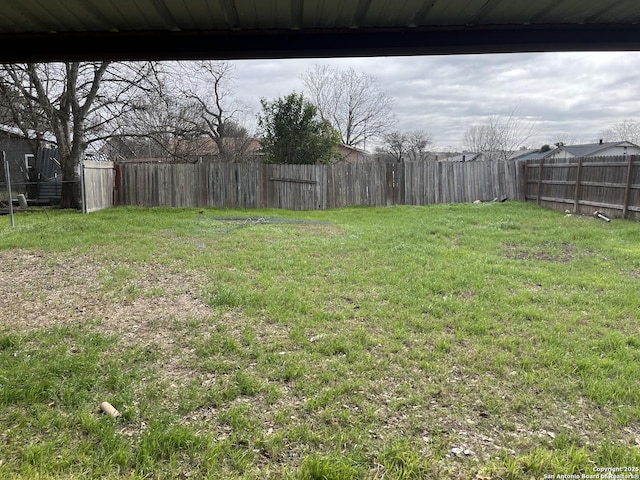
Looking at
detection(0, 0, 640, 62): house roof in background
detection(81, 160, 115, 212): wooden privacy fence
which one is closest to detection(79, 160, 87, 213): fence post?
detection(81, 160, 115, 212): wooden privacy fence

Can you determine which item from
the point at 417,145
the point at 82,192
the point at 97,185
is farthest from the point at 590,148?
the point at 82,192

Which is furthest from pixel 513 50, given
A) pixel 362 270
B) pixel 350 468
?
pixel 362 270

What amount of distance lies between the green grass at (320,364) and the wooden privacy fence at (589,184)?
3920 millimetres

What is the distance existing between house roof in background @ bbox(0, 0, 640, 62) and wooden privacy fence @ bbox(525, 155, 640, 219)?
8146mm

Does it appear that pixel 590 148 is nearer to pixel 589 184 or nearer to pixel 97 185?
pixel 589 184

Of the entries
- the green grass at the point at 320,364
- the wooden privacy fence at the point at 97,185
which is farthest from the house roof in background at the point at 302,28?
the wooden privacy fence at the point at 97,185

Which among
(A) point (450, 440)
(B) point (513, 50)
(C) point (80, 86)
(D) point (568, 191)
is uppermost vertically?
(C) point (80, 86)

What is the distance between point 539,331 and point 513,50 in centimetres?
225

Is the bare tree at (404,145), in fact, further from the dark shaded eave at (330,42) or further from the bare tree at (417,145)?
the dark shaded eave at (330,42)

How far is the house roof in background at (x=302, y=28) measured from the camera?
2420 mm

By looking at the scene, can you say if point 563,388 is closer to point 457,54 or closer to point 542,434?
point 542,434

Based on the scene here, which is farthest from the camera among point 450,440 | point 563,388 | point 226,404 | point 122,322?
point 122,322

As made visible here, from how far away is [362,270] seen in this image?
557cm

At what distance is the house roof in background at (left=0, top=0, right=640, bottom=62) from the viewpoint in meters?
2.42
